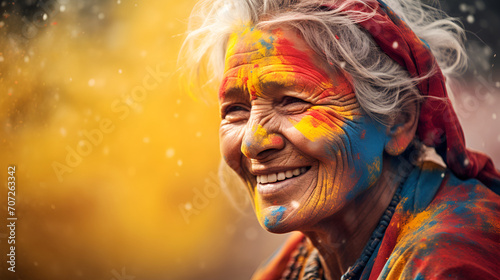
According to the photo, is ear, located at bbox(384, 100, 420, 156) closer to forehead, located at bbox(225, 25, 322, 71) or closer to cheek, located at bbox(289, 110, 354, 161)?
cheek, located at bbox(289, 110, 354, 161)

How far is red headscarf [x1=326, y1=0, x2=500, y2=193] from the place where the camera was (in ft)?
6.11

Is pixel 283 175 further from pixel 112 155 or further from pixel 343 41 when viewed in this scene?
pixel 112 155

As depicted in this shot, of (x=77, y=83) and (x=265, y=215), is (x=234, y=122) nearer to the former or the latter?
(x=265, y=215)

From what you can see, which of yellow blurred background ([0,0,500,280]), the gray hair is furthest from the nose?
yellow blurred background ([0,0,500,280])

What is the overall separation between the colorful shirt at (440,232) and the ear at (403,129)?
0.52ft

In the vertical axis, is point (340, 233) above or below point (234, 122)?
below

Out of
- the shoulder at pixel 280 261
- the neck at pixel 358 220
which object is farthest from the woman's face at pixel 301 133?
the shoulder at pixel 280 261

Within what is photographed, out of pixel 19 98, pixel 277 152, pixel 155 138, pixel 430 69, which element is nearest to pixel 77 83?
pixel 19 98

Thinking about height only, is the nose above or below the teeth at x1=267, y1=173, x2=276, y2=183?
above

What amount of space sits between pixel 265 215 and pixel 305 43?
72 cm

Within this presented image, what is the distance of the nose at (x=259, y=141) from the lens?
1.84 m

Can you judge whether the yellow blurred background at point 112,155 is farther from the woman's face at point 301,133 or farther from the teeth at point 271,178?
the teeth at point 271,178

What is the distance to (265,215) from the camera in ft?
6.23

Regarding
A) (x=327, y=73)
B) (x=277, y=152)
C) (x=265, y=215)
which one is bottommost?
(x=265, y=215)
